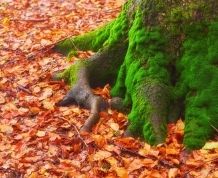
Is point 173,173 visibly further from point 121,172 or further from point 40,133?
point 40,133

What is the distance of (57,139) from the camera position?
478cm

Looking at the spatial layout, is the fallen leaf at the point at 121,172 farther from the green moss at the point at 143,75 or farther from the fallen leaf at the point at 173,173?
the green moss at the point at 143,75

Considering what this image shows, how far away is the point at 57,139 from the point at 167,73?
5.02 feet

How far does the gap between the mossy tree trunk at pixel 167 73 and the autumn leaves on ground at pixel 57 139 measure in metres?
0.16

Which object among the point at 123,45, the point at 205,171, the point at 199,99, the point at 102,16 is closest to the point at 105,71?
the point at 123,45

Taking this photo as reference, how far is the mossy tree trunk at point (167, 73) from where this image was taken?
4.66 m

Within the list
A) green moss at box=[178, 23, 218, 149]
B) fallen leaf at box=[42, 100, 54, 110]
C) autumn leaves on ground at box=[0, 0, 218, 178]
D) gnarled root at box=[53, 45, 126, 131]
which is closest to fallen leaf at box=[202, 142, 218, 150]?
autumn leaves on ground at box=[0, 0, 218, 178]

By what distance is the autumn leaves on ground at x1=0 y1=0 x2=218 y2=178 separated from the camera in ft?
13.7

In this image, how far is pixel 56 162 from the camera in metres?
4.42

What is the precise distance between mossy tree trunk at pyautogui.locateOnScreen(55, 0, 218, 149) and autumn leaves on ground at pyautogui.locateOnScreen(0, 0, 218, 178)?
16 cm

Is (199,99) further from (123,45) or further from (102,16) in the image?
(102,16)

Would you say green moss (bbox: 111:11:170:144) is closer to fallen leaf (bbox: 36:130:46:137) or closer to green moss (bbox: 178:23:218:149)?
green moss (bbox: 178:23:218:149)

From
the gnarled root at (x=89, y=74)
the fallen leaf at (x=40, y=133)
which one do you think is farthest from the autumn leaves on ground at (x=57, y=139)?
the gnarled root at (x=89, y=74)

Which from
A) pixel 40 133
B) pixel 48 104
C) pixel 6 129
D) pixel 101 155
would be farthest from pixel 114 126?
pixel 6 129
